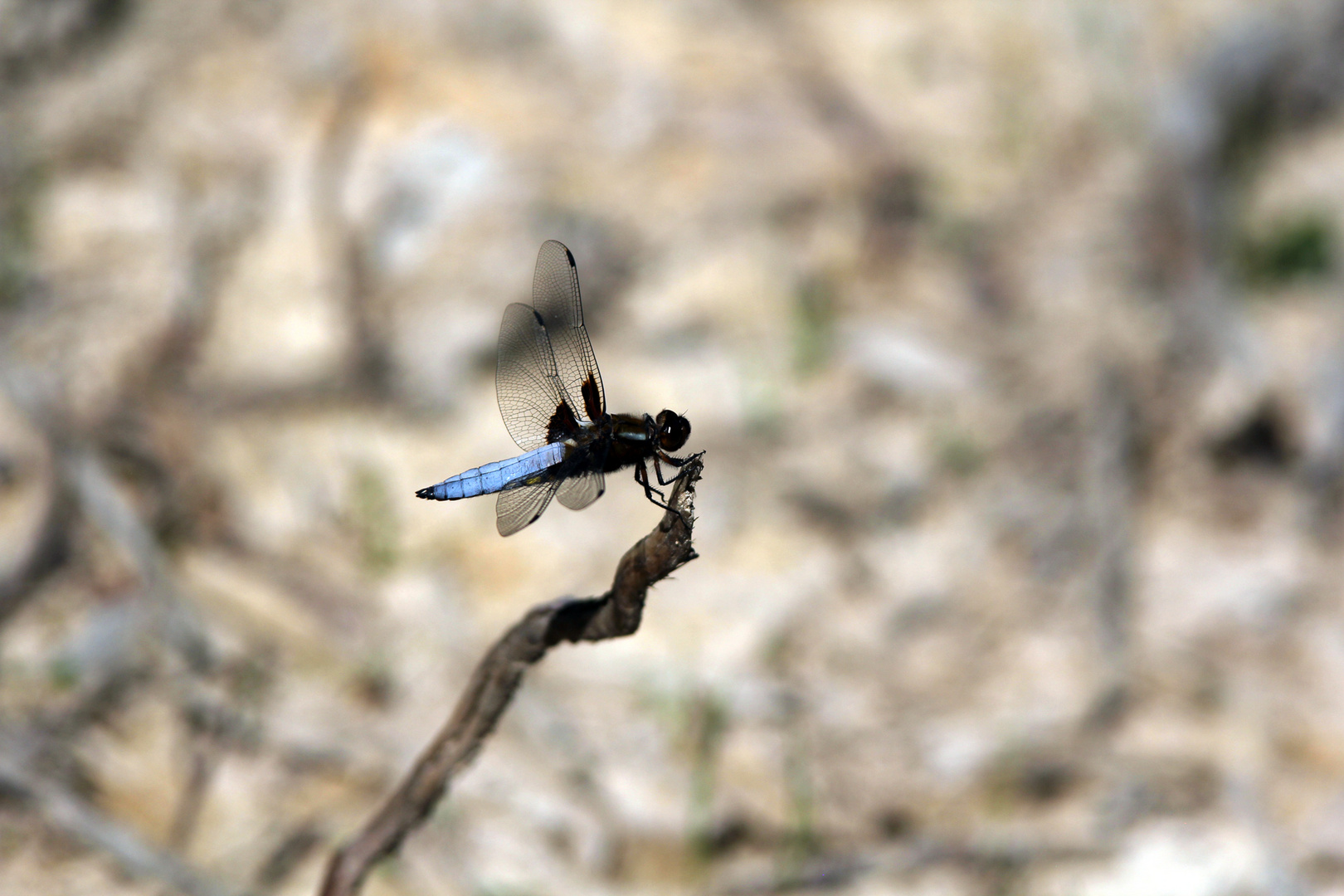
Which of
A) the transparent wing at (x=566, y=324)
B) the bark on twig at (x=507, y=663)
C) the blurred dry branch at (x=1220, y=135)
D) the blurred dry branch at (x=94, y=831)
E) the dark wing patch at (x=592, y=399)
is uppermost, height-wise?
the blurred dry branch at (x=1220, y=135)

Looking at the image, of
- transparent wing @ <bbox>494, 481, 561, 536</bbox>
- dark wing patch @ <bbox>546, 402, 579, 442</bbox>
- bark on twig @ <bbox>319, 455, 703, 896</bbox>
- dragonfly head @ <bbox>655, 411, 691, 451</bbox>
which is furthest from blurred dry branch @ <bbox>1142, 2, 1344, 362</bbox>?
bark on twig @ <bbox>319, 455, 703, 896</bbox>

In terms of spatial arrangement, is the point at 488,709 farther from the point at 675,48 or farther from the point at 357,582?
the point at 675,48

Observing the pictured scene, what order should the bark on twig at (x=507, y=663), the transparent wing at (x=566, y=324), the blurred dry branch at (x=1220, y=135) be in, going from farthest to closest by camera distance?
the blurred dry branch at (x=1220, y=135) < the transparent wing at (x=566, y=324) < the bark on twig at (x=507, y=663)

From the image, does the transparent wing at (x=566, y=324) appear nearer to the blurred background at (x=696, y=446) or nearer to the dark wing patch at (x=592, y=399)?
the dark wing patch at (x=592, y=399)

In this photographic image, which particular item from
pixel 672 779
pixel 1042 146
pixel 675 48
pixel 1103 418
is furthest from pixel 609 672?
pixel 1042 146

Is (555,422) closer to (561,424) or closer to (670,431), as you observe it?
(561,424)

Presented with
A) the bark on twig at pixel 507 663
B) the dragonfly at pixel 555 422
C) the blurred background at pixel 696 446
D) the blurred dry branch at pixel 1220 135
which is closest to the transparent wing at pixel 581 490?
the dragonfly at pixel 555 422

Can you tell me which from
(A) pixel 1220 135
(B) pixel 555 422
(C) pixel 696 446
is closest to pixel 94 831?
(B) pixel 555 422
